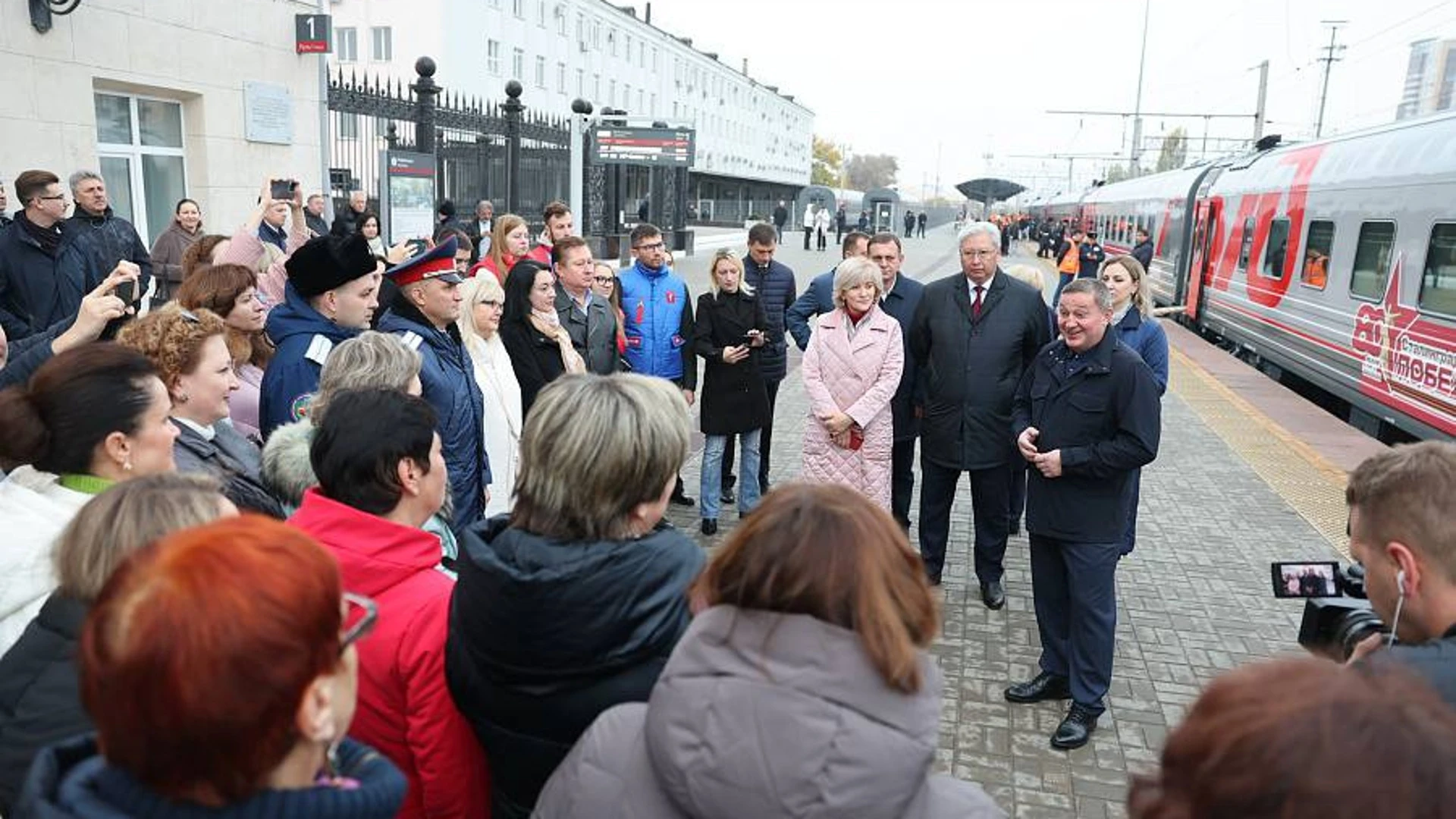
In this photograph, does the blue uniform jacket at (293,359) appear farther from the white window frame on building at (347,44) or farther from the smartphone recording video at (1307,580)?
the white window frame on building at (347,44)

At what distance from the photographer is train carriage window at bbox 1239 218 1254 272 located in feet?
49.0

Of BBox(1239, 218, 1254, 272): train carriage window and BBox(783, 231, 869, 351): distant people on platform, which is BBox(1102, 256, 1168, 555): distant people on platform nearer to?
BBox(783, 231, 869, 351): distant people on platform

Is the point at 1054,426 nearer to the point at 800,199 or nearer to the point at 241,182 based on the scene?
the point at 241,182

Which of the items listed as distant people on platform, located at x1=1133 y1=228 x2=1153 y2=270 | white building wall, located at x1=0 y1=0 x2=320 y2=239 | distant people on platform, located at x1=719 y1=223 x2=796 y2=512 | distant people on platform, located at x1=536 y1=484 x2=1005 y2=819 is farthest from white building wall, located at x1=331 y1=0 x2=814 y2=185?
distant people on platform, located at x1=536 y1=484 x2=1005 y2=819

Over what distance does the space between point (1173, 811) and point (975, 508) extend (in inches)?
167

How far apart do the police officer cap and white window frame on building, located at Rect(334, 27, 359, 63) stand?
145ft

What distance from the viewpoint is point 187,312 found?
3.30 metres

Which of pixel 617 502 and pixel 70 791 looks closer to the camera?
pixel 70 791

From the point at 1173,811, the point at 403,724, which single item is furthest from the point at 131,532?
the point at 1173,811

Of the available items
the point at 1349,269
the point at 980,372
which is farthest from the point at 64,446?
the point at 1349,269

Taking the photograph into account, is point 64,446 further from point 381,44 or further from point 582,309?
point 381,44

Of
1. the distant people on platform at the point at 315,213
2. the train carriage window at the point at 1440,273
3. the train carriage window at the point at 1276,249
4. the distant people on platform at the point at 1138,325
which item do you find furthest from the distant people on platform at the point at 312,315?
the train carriage window at the point at 1276,249

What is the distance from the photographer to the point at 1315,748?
98 cm

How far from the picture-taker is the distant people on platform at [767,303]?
6.55m
